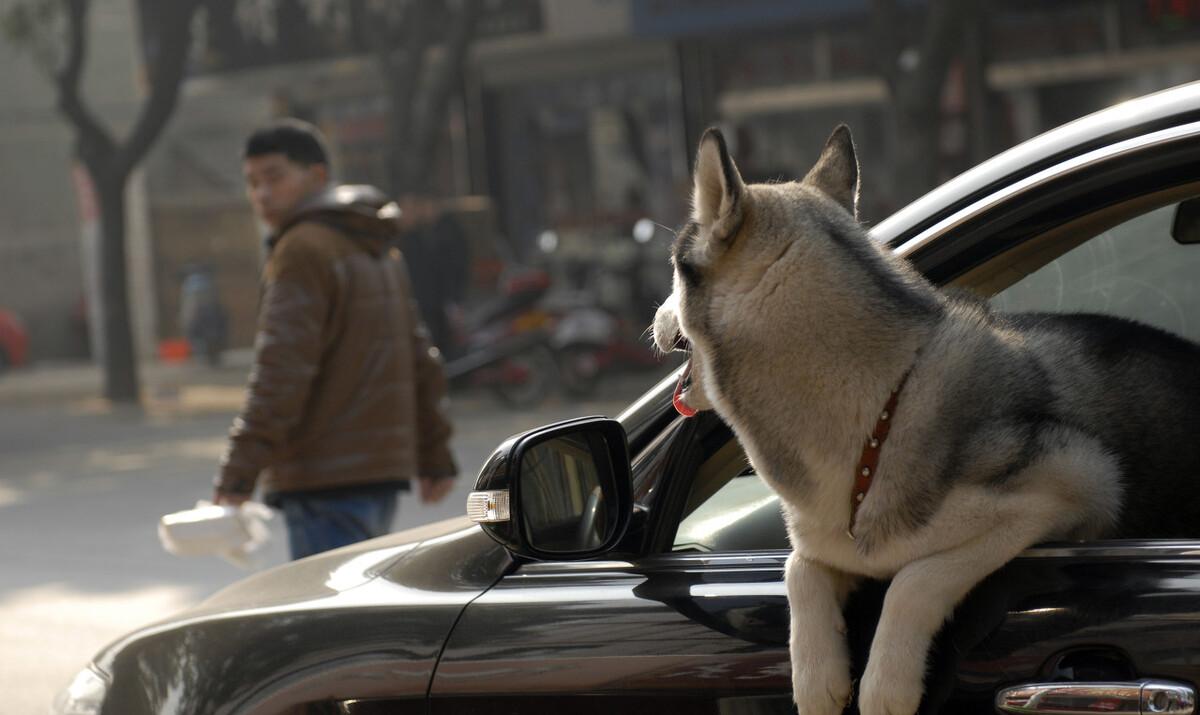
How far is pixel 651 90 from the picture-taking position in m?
22.3

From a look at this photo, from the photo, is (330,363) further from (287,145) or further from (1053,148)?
(1053,148)

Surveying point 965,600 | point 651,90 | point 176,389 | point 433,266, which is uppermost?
point 965,600

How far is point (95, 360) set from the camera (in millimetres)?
30531

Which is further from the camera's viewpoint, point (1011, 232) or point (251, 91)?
point (251, 91)

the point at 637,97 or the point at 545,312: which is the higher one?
the point at 637,97

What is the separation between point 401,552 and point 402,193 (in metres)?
16.6

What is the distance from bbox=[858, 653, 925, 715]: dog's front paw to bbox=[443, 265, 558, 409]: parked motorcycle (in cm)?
1431

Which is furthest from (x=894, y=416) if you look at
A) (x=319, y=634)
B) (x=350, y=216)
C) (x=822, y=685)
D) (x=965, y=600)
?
(x=350, y=216)

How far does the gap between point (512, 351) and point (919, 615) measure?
14340mm

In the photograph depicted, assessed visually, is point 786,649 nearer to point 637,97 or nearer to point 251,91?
point 637,97

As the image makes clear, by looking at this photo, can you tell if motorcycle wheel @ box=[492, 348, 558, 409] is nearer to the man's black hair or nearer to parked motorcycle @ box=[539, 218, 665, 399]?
parked motorcycle @ box=[539, 218, 665, 399]

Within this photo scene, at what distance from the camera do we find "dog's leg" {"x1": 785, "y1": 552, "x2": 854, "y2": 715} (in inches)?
83.1

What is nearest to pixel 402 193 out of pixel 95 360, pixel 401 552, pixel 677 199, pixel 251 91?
pixel 677 199

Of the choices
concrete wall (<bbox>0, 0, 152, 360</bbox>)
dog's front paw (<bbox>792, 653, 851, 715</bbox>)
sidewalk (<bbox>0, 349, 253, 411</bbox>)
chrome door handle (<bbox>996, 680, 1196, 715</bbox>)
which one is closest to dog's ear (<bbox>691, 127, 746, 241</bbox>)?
dog's front paw (<bbox>792, 653, 851, 715</bbox>)
